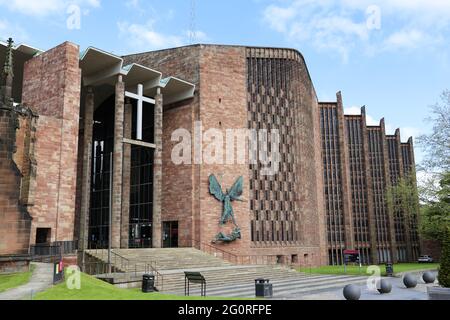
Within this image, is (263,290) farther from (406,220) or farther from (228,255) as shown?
(406,220)

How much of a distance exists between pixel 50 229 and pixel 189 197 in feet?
48.8

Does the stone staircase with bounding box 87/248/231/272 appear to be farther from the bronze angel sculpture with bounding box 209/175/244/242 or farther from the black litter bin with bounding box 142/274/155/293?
the black litter bin with bounding box 142/274/155/293

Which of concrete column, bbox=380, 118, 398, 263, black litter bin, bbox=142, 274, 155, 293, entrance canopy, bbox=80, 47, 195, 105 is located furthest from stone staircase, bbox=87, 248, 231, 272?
concrete column, bbox=380, 118, 398, 263

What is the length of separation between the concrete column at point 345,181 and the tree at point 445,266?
5068cm

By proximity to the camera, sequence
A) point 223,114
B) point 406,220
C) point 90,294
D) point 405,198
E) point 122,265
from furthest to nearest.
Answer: point 406,220
point 405,198
point 223,114
point 122,265
point 90,294

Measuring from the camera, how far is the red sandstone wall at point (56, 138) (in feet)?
95.6

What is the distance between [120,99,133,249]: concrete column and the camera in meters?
38.4

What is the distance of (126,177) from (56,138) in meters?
11.6

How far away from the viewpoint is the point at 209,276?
27219 mm

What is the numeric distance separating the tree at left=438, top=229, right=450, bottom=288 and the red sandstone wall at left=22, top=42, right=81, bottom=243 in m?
23.6

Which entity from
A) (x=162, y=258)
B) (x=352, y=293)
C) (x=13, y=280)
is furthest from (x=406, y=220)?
(x=13, y=280)

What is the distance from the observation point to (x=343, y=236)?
66.8 m

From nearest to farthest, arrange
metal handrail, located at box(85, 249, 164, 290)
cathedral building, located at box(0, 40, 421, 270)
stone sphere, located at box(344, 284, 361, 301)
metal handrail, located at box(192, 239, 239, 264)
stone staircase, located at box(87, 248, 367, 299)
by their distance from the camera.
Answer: stone sphere, located at box(344, 284, 361, 301) → stone staircase, located at box(87, 248, 367, 299) → metal handrail, located at box(85, 249, 164, 290) → cathedral building, located at box(0, 40, 421, 270) → metal handrail, located at box(192, 239, 239, 264)
